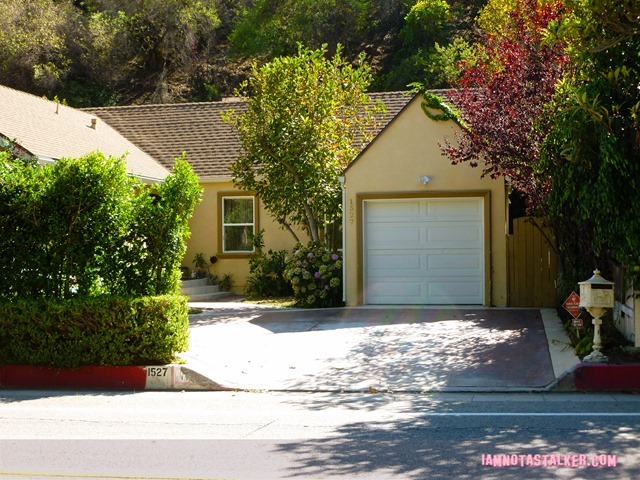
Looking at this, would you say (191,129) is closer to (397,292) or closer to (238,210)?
(238,210)

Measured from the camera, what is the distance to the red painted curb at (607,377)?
35.2 feet

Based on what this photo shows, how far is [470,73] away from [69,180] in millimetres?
8176

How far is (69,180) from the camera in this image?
39.3ft

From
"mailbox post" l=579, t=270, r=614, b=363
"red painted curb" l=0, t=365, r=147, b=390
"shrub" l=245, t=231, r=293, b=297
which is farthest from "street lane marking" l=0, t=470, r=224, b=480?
"shrub" l=245, t=231, r=293, b=297

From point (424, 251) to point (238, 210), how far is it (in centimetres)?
716

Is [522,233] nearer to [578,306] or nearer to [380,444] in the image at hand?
[578,306]

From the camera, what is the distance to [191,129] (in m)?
26.4

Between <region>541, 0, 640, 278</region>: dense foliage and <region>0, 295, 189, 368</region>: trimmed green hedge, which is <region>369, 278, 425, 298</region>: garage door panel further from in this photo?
<region>0, 295, 189, 368</region>: trimmed green hedge

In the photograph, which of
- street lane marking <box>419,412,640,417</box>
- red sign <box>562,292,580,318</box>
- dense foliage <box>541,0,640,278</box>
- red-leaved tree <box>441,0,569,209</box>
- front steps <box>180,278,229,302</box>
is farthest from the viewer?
front steps <box>180,278,229,302</box>

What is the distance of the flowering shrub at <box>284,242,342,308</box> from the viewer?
749 inches

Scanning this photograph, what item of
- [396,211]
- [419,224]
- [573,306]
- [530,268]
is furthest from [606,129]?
[396,211]

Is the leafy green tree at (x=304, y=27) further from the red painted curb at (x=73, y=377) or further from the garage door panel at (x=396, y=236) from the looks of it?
the red painted curb at (x=73, y=377)

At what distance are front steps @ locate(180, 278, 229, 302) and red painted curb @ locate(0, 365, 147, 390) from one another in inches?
386

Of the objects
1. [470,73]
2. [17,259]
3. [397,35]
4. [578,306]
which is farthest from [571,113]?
[397,35]
